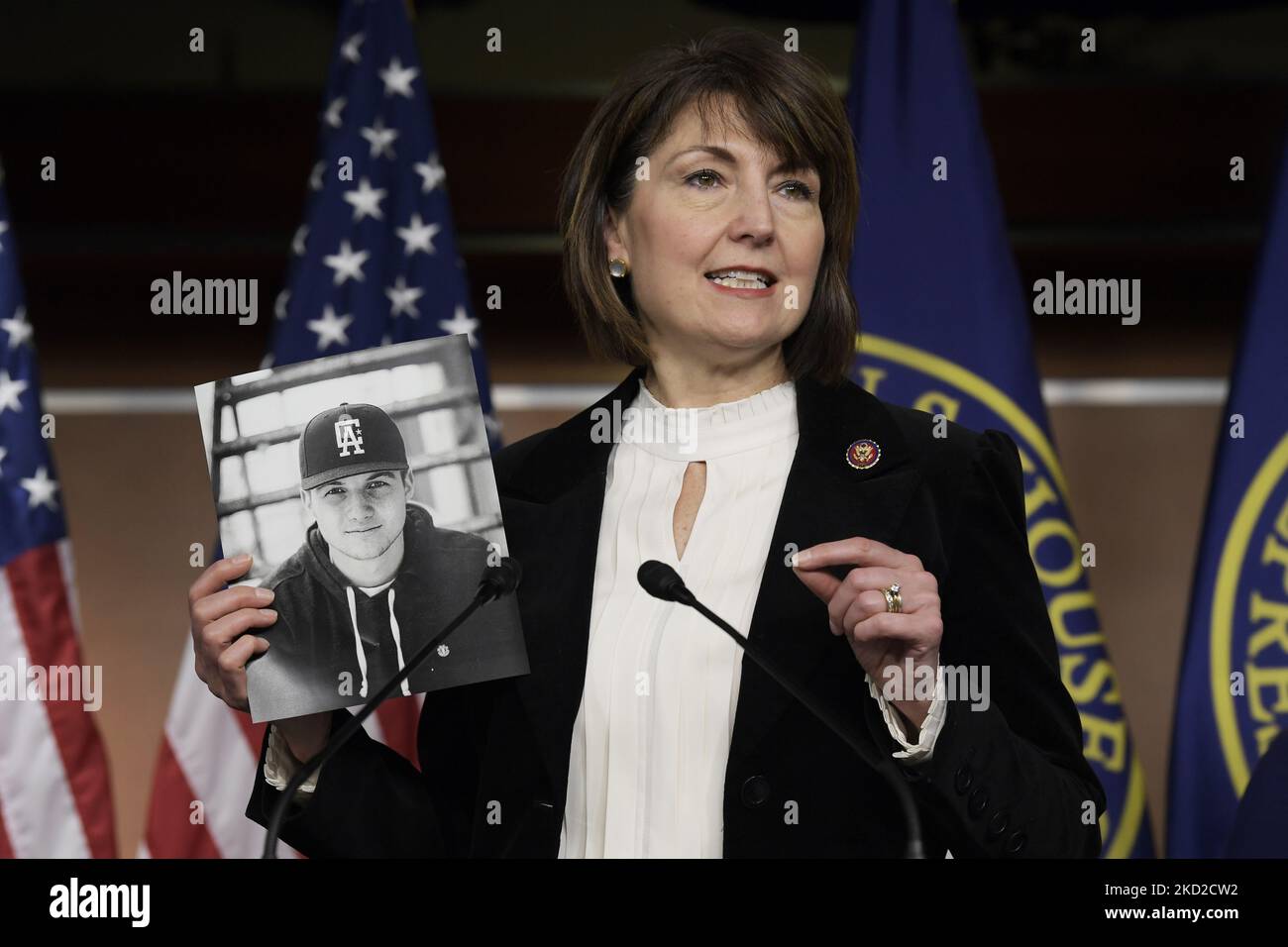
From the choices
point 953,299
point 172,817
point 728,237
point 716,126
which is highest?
point 953,299

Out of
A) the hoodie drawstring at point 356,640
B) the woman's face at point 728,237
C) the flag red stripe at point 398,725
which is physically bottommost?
the hoodie drawstring at point 356,640

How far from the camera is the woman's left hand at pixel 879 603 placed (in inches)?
47.1

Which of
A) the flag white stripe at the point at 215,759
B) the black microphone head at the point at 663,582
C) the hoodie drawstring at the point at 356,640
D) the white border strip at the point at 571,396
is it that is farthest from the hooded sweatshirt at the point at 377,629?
the white border strip at the point at 571,396

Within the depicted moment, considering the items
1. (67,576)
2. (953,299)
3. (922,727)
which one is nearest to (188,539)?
(67,576)

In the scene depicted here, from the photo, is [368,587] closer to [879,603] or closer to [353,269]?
[879,603]

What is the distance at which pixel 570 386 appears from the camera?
11.1 feet

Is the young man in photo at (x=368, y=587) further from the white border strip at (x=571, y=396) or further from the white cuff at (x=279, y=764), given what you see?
the white border strip at (x=571, y=396)

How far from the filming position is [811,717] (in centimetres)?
141

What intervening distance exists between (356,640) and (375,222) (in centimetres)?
165

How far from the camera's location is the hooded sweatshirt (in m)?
1.40

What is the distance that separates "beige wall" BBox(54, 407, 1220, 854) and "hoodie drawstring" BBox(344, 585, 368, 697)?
6.44ft
